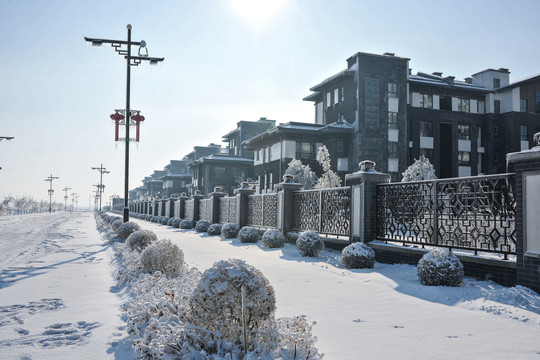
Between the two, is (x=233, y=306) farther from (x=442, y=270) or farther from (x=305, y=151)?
(x=305, y=151)

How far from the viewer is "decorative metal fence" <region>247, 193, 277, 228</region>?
65.0ft

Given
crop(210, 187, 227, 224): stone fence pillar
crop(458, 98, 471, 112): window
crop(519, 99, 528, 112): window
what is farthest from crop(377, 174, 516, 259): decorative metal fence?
crop(519, 99, 528, 112): window

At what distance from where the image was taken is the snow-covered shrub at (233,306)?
13.1 ft

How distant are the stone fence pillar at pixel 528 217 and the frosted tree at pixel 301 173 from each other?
1195 inches

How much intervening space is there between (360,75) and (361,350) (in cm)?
3787

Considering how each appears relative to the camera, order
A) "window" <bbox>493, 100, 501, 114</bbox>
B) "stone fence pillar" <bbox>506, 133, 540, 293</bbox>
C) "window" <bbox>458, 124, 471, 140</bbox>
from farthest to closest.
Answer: "window" <bbox>493, 100, 501, 114</bbox> → "window" <bbox>458, 124, 471, 140</bbox> → "stone fence pillar" <bbox>506, 133, 540, 293</bbox>

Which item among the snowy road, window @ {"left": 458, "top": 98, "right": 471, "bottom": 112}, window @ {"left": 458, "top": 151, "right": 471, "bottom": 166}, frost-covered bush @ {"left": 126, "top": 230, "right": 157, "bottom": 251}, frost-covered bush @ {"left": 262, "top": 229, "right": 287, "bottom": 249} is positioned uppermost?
window @ {"left": 458, "top": 98, "right": 471, "bottom": 112}

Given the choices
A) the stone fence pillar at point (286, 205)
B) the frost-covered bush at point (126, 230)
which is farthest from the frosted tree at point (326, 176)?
the frost-covered bush at point (126, 230)

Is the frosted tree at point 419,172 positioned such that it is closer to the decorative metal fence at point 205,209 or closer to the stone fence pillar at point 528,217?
the decorative metal fence at point 205,209

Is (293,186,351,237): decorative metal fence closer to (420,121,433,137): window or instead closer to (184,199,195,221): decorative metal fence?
(184,199,195,221): decorative metal fence

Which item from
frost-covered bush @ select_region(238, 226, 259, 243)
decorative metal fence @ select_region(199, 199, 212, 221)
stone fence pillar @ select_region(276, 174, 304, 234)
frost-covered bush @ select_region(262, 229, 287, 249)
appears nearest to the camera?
frost-covered bush @ select_region(262, 229, 287, 249)

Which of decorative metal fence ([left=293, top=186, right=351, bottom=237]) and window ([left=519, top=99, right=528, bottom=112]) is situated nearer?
decorative metal fence ([left=293, top=186, right=351, bottom=237])

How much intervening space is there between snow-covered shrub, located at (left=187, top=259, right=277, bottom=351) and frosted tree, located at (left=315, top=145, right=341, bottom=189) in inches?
1227

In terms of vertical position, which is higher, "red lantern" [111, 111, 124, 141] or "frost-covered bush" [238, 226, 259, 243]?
"red lantern" [111, 111, 124, 141]
